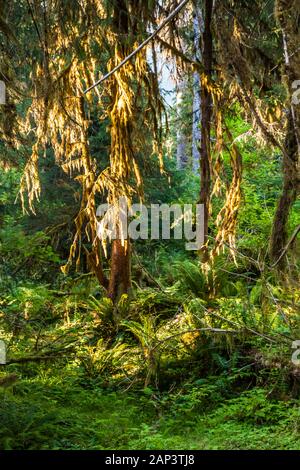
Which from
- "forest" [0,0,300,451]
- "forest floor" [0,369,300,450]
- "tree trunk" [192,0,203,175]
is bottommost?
"forest floor" [0,369,300,450]

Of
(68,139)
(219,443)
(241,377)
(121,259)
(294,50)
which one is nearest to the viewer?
(294,50)

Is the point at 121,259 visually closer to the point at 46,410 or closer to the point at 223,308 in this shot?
the point at 223,308

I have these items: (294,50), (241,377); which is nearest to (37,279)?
(241,377)

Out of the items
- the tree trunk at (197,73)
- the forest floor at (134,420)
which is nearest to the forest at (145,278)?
the forest floor at (134,420)

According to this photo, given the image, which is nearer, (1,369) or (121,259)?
(1,369)

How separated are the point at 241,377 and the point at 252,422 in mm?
743

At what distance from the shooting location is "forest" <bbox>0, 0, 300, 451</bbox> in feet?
15.7

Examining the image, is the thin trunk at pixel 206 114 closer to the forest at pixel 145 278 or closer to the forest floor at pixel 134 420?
the forest at pixel 145 278

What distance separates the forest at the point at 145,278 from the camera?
4.78 meters

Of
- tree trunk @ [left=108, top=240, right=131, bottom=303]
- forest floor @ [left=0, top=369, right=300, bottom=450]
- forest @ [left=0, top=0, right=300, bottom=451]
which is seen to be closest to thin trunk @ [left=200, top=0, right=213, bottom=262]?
forest @ [left=0, top=0, right=300, bottom=451]

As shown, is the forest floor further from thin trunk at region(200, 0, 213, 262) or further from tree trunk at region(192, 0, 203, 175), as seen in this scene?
tree trunk at region(192, 0, 203, 175)

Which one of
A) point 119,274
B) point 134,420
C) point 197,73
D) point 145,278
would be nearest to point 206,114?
point 197,73

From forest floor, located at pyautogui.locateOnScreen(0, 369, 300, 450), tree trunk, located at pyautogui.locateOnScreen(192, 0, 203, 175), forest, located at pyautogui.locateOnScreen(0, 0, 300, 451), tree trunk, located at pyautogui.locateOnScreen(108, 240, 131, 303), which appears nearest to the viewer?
forest floor, located at pyautogui.locateOnScreen(0, 369, 300, 450)
